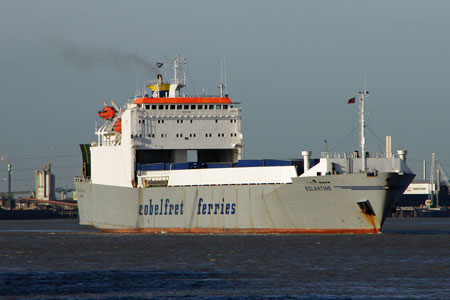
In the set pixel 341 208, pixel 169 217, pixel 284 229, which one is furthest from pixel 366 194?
pixel 169 217

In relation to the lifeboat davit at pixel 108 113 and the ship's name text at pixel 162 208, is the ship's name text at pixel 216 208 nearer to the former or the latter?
the ship's name text at pixel 162 208

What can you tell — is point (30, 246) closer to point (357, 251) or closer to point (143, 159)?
point (143, 159)

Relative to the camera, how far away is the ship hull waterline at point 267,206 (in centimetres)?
5319

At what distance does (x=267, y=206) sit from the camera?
57000mm

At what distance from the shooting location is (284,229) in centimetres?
5656

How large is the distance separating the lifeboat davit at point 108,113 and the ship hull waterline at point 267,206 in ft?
27.6

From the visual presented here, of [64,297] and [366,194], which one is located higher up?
[366,194]

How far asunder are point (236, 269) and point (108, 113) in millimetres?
40695

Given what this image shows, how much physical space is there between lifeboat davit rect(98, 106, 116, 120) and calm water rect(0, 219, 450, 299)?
21567 mm

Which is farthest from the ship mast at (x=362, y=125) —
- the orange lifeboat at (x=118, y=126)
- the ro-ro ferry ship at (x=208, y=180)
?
the orange lifeboat at (x=118, y=126)

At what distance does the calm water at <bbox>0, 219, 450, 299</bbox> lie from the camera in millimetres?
31578

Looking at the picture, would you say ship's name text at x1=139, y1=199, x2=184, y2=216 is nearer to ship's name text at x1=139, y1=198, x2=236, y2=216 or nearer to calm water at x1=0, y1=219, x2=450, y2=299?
ship's name text at x1=139, y1=198, x2=236, y2=216

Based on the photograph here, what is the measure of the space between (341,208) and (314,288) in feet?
71.4

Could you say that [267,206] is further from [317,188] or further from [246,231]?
[317,188]
